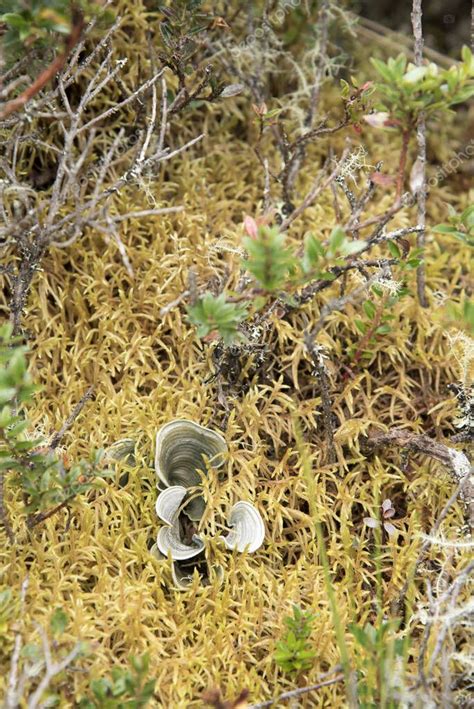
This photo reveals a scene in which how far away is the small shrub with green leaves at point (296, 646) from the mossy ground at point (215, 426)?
2.3 inches

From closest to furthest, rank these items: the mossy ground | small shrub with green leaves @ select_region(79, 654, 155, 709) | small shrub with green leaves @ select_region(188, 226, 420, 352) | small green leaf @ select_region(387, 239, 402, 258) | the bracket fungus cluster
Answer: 1. small shrub with green leaves @ select_region(79, 654, 155, 709)
2. small shrub with green leaves @ select_region(188, 226, 420, 352)
3. the mossy ground
4. the bracket fungus cluster
5. small green leaf @ select_region(387, 239, 402, 258)

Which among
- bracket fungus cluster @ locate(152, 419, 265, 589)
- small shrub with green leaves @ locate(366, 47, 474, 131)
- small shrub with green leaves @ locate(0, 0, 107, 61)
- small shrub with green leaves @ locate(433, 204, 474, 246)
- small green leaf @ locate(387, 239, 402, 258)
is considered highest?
small shrub with green leaves @ locate(0, 0, 107, 61)

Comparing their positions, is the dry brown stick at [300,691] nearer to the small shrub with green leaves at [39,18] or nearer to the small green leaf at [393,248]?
the small green leaf at [393,248]

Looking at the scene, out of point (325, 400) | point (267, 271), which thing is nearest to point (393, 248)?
point (325, 400)

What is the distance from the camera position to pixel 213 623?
1636 millimetres

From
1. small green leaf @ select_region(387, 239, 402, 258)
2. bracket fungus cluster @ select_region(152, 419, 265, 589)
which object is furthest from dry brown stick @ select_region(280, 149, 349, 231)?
bracket fungus cluster @ select_region(152, 419, 265, 589)

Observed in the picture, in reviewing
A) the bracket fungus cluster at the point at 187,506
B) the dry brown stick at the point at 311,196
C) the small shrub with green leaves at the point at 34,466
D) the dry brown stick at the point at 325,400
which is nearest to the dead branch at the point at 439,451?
the dry brown stick at the point at 325,400

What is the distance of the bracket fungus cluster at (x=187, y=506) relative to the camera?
1738 mm

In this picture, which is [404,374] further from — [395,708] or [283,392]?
[395,708]

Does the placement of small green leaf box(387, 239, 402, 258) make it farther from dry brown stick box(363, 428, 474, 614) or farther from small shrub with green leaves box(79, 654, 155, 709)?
small shrub with green leaves box(79, 654, 155, 709)

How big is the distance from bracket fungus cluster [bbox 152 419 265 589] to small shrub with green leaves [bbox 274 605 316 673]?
0.24 meters

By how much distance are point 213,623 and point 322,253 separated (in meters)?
0.95

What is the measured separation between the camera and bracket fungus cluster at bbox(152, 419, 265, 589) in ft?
5.70

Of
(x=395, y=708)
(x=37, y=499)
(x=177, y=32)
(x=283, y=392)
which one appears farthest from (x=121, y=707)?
(x=177, y=32)
